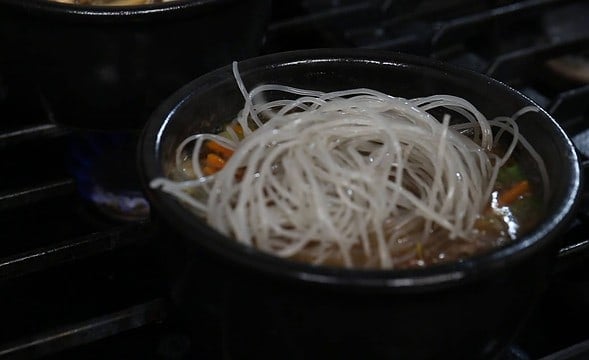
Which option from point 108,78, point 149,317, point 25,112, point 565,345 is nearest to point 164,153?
point 149,317

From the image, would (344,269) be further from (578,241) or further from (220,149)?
(578,241)

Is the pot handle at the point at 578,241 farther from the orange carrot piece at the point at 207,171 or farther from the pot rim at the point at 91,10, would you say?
the pot rim at the point at 91,10

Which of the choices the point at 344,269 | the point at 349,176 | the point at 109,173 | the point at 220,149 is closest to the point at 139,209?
the point at 109,173

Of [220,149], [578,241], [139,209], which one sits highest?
[220,149]

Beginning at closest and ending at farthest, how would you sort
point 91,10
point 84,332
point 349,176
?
1. point 349,176
2. point 84,332
3. point 91,10

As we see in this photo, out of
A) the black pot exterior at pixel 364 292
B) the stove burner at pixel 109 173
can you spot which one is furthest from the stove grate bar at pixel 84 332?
the stove burner at pixel 109 173
